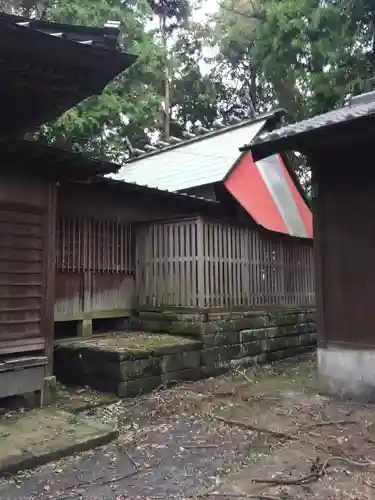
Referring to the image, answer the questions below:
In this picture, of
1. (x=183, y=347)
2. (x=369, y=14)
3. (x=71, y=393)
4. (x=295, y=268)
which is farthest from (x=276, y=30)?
(x=71, y=393)

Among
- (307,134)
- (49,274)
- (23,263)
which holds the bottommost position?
(49,274)

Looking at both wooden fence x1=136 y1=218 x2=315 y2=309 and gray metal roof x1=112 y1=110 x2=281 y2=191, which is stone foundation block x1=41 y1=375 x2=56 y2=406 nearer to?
wooden fence x1=136 y1=218 x2=315 y2=309

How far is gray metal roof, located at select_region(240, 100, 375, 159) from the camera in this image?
5.53 metres

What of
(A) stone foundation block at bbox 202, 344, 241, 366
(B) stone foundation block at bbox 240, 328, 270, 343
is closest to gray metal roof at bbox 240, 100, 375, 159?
(A) stone foundation block at bbox 202, 344, 241, 366

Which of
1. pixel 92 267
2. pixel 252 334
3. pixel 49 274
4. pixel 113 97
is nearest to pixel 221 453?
pixel 49 274

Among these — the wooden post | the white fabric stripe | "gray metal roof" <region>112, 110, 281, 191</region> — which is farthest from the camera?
the white fabric stripe

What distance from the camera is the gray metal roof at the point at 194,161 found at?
1052 centimetres

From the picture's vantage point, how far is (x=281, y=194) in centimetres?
1146

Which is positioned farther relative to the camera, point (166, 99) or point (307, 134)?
point (166, 99)

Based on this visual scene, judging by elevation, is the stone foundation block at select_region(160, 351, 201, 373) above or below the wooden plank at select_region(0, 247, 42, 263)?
below

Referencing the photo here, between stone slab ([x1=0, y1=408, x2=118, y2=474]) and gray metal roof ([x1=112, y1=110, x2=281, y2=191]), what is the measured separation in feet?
19.4

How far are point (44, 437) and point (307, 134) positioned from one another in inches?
181

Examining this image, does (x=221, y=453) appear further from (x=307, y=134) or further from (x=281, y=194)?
(x=281, y=194)

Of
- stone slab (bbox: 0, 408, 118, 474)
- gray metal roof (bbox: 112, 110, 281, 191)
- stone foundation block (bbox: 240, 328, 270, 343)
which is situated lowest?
stone slab (bbox: 0, 408, 118, 474)
